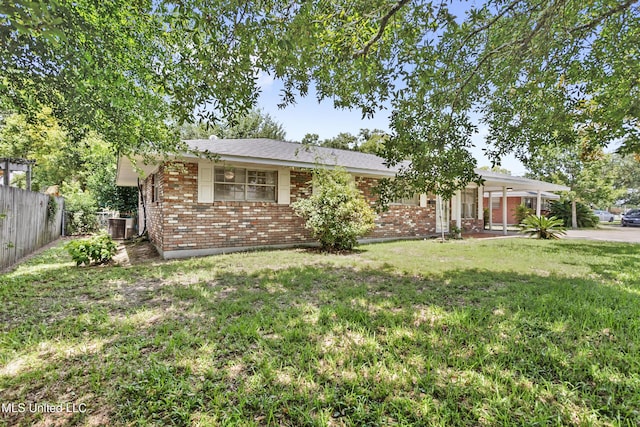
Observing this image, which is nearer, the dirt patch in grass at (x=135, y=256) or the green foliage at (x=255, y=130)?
the dirt patch in grass at (x=135, y=256)

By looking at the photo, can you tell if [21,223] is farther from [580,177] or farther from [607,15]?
[580,177]

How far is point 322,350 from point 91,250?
6.14m

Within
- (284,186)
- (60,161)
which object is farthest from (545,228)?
(60,161)

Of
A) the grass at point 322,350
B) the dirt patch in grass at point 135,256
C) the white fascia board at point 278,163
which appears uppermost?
the white fascia board at point 278,163

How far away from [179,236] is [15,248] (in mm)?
3481

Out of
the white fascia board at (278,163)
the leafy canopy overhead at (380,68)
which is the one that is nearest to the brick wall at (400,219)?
the white fascia board at (278,163)

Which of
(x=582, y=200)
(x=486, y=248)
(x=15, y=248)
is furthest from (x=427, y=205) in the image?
(x=582, y=200)

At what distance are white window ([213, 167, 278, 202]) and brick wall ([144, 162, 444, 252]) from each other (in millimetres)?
229

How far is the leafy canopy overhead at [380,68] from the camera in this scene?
3.37m

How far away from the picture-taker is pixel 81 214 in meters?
14.0

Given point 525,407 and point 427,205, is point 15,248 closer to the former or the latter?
point 525,407

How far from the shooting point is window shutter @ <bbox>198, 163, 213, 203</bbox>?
771 cm

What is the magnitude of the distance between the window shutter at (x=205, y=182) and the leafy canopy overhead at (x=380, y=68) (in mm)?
1595

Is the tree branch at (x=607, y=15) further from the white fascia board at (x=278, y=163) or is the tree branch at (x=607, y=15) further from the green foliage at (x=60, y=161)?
the green foliage at (x=60, y=161)
